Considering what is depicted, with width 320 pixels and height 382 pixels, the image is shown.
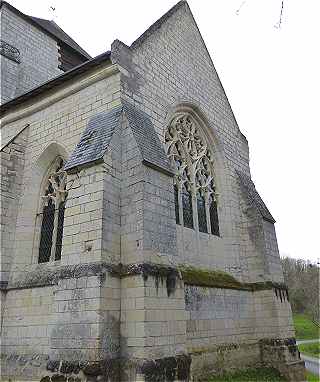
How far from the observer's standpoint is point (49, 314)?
6551 millimetres

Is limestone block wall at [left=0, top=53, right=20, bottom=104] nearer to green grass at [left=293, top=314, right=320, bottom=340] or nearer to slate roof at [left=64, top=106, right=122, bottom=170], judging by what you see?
slate roof at [left=64, top=106, right=122, bottom=170]

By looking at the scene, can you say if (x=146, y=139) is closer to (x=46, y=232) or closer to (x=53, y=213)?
(x=53, y=213)

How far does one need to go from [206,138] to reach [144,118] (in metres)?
3.37

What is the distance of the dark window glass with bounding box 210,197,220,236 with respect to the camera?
922cm

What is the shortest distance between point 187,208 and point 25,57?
28.6 ft

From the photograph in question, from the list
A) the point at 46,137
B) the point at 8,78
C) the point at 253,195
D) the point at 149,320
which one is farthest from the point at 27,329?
the point at 8,78

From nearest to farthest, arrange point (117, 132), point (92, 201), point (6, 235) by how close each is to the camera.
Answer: point (92, 201), point (117, 132), point (6, 235)

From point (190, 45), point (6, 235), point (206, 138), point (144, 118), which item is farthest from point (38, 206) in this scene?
point (190, 45)

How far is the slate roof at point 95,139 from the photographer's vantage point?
20.1 feet

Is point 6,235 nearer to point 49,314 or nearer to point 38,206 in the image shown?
point 38,206

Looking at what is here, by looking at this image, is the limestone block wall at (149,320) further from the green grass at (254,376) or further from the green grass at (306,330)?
the green grass at (306,330)

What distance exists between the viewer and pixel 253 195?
10016 millimetres

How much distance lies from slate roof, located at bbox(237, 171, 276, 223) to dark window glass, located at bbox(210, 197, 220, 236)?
3.49 feet

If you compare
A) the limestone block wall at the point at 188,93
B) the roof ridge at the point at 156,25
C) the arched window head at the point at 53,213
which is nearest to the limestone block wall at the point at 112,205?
the limestone block wall at the point at 188,93
